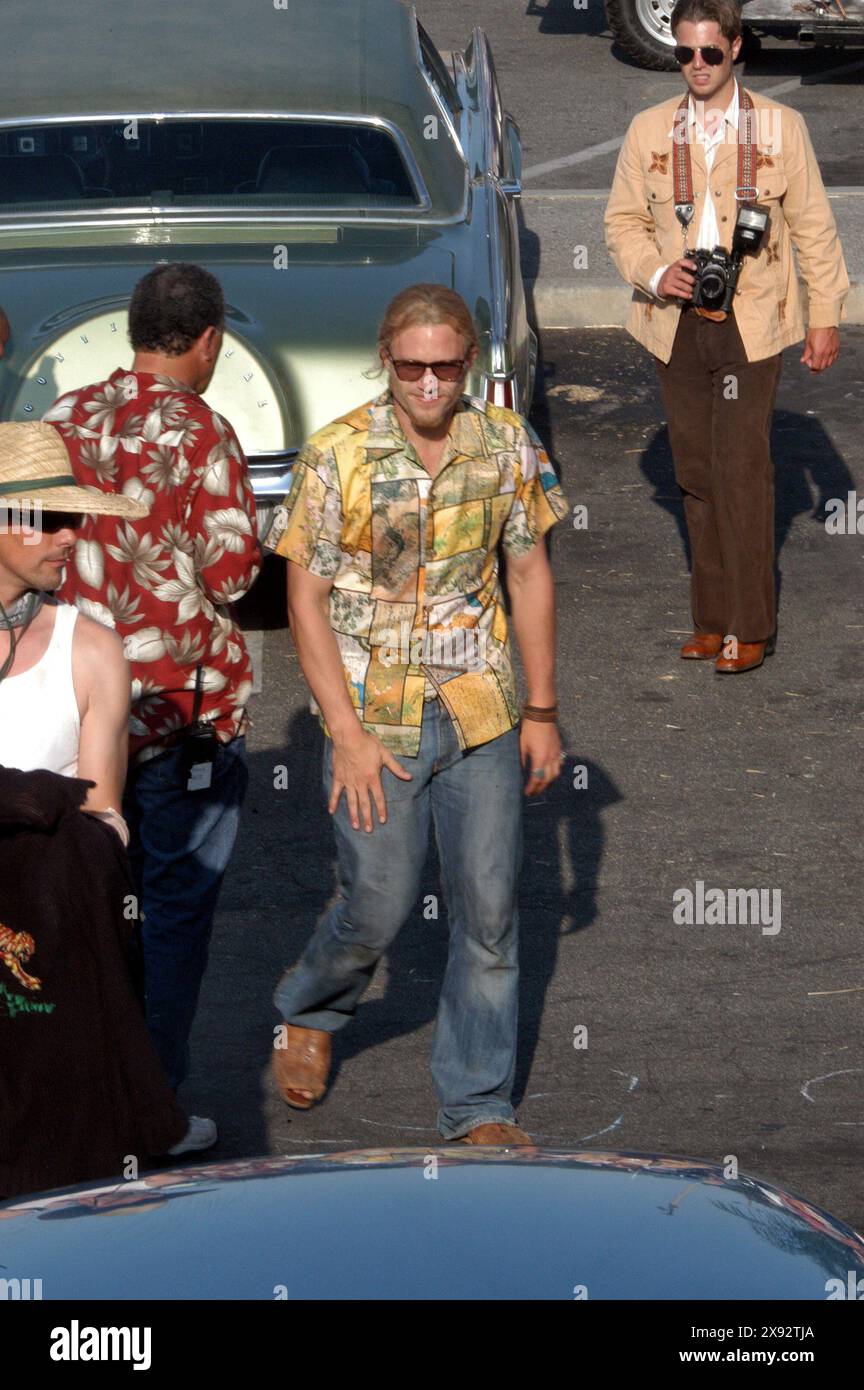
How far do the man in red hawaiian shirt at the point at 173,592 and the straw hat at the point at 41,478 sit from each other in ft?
2.12

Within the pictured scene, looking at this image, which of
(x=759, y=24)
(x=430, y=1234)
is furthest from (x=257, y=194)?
(x=759, y=24)

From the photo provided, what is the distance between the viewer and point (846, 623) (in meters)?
7.35

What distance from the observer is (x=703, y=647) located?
23.3 ft

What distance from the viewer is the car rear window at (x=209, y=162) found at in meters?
7.50

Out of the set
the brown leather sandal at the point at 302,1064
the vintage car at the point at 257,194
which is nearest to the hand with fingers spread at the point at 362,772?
the brown leather sandal at the point at 302,1064

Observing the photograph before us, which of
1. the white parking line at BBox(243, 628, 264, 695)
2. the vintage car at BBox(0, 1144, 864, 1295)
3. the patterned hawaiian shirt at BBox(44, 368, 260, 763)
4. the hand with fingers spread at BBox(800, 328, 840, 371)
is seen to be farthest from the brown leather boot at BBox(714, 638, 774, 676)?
the vintage car at BBox(0, 1144, 864, 1295)

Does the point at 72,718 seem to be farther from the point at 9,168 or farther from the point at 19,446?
the point at 9,168

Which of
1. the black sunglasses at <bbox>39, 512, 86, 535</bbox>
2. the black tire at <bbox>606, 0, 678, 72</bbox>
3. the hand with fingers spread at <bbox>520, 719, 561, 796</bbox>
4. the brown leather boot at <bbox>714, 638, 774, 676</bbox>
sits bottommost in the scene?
the brown leather boot at <bbox>714, 638, 774, 676</bbox>

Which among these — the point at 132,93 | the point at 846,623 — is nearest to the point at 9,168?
the point at 132,93

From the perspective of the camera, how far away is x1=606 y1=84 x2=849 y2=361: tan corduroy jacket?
664 cm

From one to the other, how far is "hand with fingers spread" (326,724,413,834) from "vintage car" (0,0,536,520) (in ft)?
8.03

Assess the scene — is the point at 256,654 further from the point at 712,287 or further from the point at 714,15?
the point at 714,15

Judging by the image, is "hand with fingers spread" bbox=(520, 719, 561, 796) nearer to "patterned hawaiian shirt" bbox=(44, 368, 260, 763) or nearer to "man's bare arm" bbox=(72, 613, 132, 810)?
"patterned hawaiian shirt" bbox=(44, 368, 260, 763)
